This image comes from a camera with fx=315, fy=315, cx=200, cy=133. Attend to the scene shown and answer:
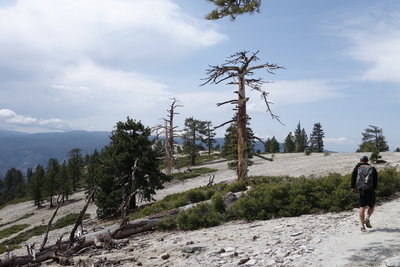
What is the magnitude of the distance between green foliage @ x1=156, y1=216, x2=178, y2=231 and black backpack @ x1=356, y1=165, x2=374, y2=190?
24.9ft

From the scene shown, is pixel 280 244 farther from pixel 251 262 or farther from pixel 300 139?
pixel 300 139

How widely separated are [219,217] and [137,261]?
4911mm

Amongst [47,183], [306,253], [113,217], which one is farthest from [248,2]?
[47,183]

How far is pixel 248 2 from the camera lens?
31.6 feet

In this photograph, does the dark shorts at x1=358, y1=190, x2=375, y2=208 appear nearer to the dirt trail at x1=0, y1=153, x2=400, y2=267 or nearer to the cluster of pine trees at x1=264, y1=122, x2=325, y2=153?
the dirt trail at x1=0, y1=153, x2=400, y2=267

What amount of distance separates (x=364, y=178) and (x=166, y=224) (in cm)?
799

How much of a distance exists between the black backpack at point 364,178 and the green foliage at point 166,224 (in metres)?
7.59

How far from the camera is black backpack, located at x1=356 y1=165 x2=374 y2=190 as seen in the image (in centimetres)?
954

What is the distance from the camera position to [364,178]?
9648 millimetres

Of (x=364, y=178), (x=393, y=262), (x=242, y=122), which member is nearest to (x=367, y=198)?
(x=364, y=178)

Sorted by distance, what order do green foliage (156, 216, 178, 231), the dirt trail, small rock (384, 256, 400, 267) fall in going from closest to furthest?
1. small rock (384, 256, 400, 267)
2. the dirt trail
3. green foliage (156, 216, 178, 231)

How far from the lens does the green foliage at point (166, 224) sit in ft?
44.5

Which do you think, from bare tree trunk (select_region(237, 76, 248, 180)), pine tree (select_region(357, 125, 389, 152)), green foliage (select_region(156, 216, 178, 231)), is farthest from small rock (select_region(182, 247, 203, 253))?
pine tree (select_region(357, 125, 389, 152))

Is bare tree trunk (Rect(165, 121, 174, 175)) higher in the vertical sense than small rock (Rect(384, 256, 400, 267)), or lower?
higher
